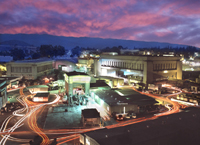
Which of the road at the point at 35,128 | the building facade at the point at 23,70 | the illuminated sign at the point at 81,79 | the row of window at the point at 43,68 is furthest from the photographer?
the row of window at the point at 43,68

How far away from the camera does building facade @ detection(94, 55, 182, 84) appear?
35500mm

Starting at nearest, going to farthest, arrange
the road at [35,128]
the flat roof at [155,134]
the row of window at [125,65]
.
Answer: the flat roof at [155,134], the road at [35,128], the row of window at [125,65]

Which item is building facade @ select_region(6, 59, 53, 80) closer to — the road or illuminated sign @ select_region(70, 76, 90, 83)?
illuminated sign @ select_region(70, 76, 90, 83)

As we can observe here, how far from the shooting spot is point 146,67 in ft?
115

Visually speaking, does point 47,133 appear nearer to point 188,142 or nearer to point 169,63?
point 188,142

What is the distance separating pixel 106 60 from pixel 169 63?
1630 cm

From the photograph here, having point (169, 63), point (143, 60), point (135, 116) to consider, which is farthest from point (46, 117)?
point (169, 63)

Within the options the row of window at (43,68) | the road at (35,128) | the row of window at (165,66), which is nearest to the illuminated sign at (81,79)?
the road at (35,128)

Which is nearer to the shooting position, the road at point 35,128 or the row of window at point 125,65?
the road at point 35,128

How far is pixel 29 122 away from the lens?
16453 mm

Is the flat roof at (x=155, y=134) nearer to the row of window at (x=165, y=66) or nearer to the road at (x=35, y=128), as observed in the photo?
the road at (x=35, y=128)

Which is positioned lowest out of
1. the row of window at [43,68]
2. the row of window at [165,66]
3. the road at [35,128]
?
the road at [35,128]

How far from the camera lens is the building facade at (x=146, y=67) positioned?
3550cm

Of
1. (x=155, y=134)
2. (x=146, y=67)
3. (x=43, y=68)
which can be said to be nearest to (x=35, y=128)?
(x=155, y=134)
